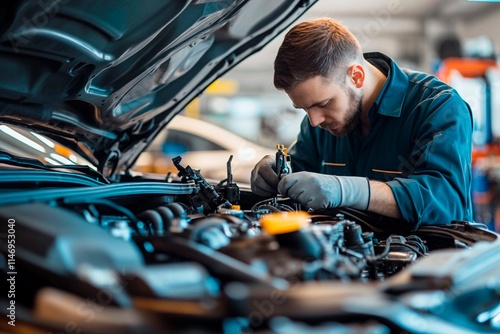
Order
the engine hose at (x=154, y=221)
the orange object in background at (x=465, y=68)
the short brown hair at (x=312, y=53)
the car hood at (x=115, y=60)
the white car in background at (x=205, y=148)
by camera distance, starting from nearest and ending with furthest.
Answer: the engine hose at (x=154, y=221), the car hood at (x=115, y=60), the short brown hair at (x=312, y=53), the white car in background at (x=205, y=148), the orange object in background at (x=465, y=68)

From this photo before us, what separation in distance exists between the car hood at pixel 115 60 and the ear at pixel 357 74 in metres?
0.29

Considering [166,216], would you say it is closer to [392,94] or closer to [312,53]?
[312,53]

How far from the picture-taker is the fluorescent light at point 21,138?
2.13 meters

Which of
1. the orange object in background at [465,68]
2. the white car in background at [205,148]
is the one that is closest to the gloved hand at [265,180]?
the white car in background at [205,148]

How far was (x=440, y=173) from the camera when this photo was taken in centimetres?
202

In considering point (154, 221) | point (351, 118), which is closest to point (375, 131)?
point (351, 118)

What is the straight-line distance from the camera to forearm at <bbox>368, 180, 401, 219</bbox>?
1939 millimetres

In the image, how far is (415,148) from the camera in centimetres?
213

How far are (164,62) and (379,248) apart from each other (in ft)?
3.29

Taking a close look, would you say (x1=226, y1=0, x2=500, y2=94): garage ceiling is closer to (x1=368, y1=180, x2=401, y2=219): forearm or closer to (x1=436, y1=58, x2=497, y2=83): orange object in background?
(x1=436, y1=58, x2=497, y2=83): orange object in background

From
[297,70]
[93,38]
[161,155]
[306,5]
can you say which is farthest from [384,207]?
[161,155]

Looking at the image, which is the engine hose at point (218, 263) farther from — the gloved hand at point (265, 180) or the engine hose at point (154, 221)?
the gloved hand at point (265, 180)

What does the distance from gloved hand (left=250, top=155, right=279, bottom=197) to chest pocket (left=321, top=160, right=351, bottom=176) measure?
0.38m

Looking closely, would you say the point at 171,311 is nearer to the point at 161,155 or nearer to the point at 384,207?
the point at 384,207
